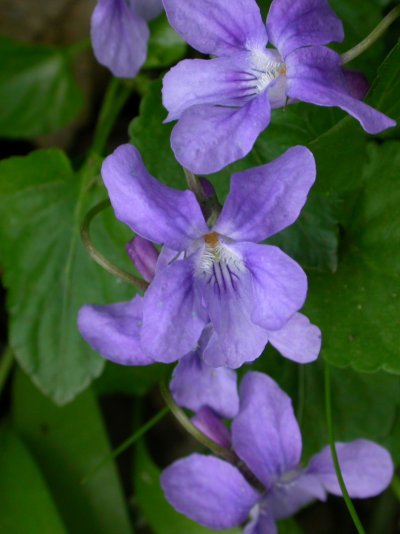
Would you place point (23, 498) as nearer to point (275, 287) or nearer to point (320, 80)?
point (275, 287)

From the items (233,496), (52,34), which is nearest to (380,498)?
(233,496)

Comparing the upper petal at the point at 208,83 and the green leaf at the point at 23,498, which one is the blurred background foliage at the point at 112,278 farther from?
the upper petal at the point at 208,83

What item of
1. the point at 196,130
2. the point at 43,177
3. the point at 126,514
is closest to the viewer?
the point at 196,130

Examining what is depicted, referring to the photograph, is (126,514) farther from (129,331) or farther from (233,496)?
(129,331)

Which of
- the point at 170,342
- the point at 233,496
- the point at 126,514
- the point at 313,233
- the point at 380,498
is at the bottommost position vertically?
the point at 380,498

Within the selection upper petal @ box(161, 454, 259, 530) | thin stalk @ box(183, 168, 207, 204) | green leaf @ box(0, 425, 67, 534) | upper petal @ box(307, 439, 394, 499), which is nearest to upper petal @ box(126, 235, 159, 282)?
thin stalk @ box(183, 168, 207, 204)

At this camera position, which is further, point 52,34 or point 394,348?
point 52,34

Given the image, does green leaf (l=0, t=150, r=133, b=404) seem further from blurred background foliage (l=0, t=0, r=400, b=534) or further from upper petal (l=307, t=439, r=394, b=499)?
upper petal (l=307, t=439, r=394, b=499)
